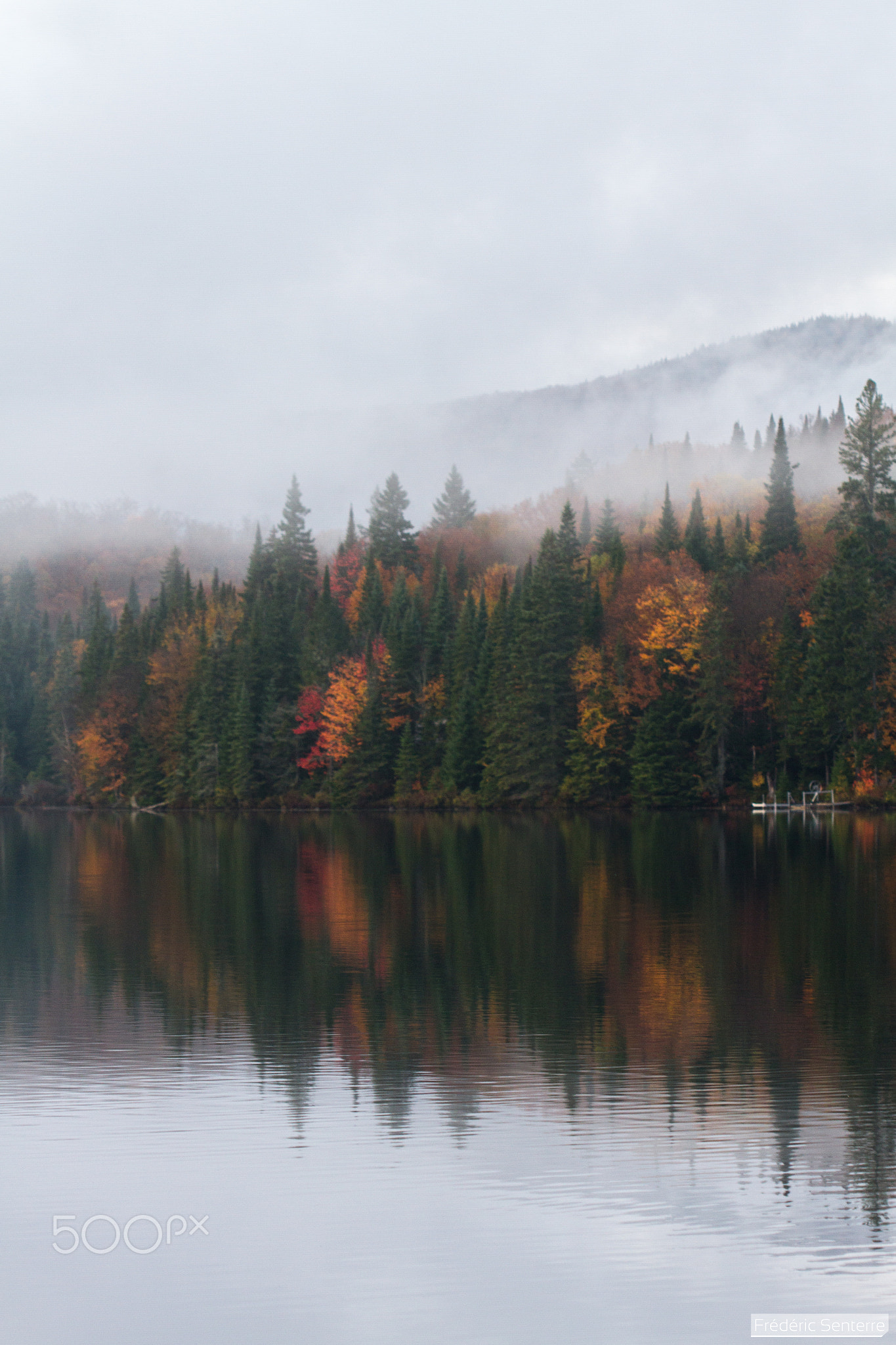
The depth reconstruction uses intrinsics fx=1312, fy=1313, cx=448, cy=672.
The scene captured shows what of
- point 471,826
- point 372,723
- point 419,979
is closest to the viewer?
point 419,979

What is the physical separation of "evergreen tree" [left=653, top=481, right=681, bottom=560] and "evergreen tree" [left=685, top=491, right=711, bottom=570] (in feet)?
4.12

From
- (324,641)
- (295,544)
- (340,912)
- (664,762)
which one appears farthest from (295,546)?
(340,912)

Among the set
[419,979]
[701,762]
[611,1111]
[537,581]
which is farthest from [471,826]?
[611,1111]

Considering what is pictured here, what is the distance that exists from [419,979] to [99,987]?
4.90 metres

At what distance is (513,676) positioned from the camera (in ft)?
294

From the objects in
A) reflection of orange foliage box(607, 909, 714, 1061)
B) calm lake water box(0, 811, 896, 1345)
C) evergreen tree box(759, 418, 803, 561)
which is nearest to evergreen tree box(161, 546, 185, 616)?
evergreen tree box(759, 418, 803, 561)

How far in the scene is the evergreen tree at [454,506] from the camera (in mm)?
176000

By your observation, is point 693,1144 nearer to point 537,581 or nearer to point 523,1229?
point 523,1229

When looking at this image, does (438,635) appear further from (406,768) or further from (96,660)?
(96,660)

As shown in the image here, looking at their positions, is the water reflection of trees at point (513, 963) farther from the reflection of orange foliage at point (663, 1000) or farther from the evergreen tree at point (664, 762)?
the evergreen tree at point (664, 762)

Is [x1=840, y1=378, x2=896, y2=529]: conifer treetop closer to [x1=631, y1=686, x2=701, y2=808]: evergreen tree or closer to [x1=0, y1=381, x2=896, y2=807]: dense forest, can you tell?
[x1=0, y1=381, x2=896, y2=807]: dense forest

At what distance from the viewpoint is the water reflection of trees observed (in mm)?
14430

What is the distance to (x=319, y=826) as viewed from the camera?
74250 millimetres

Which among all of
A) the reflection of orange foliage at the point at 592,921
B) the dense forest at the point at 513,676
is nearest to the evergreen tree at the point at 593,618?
the dense forest at the point at 513,676
